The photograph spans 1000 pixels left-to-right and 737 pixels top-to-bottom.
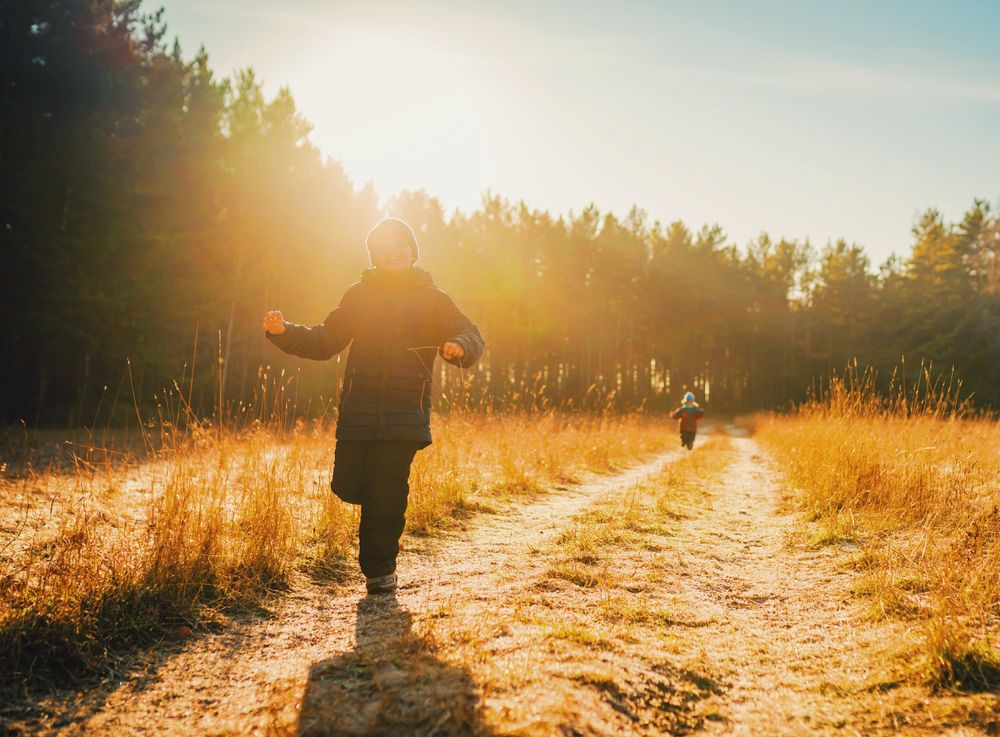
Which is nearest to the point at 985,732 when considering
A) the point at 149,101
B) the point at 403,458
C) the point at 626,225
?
the point at 403,458

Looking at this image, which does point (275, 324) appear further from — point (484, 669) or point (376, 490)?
point (484, 669)

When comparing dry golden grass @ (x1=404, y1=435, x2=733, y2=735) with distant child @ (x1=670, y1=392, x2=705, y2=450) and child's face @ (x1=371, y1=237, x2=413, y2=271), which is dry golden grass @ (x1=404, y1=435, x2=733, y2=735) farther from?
distant child @ (x1=670, y1=392, x2=705, y2=450)

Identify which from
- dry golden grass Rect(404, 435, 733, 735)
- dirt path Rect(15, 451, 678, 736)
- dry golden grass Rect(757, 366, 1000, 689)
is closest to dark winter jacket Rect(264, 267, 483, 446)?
dirt path Rect(15, 451, 678, 736)

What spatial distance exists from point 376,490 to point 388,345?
2.85 feet

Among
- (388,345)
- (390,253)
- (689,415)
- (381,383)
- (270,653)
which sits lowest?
(270,653)

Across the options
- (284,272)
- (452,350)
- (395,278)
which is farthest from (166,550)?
(284,272)

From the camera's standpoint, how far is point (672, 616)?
2947 mm

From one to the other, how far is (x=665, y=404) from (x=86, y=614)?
4495cm

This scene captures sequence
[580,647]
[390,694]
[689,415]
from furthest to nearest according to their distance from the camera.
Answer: [689,415] → [580,647] → [390,694]

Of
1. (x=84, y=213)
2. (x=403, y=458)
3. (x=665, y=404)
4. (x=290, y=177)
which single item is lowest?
(x=665, y=404)

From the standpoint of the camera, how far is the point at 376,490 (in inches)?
133

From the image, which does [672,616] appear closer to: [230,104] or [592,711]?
[592,711]

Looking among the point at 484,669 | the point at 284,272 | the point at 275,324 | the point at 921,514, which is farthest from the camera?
the point at 284,272

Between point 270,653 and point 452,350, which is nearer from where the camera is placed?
point 270,653
